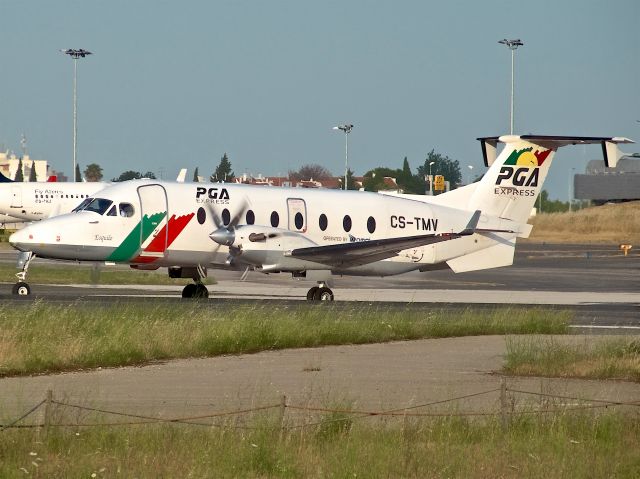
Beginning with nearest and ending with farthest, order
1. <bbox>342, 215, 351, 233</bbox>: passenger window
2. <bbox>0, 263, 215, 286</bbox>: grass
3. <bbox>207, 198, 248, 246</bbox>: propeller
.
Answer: <bbox>207, 198, 248, 246</bbox>: propeller
<bbox>342, 215, 351, 233</bbox>: passenger window
<bbox>0, 263, 215, 286</bbox>: grass

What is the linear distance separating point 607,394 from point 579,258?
59.8 m

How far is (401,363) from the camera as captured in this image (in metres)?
22.2

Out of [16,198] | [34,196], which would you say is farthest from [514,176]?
[16,198]

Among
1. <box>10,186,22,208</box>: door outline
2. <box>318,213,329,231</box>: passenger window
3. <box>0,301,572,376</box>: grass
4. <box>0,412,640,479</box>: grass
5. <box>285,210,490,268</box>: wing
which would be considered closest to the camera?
<box>0,412,640,479</box>: grass

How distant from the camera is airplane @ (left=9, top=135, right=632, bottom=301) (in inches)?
1382

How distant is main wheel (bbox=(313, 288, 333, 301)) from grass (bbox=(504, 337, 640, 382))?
13788mm

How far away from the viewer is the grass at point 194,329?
21.6 m

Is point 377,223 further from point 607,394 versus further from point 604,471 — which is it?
point 604,471

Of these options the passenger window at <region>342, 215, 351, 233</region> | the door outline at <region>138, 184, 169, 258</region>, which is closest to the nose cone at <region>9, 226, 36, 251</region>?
the door outline at <region>138, 184, 169, 258</region>

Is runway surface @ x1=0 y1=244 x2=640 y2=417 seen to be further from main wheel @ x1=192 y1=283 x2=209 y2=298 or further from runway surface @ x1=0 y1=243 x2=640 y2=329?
main wheel @ x1=192 y1=283 x2=209 y2=298

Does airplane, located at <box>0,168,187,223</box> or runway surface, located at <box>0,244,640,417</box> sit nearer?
runway surface, located at <box>0,244,640,417</box>

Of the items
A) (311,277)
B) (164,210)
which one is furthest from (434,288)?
(164,210)

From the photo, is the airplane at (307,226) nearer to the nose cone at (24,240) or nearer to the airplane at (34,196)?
the nose cone at (24,240)

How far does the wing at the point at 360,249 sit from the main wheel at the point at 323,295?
0.83 m
